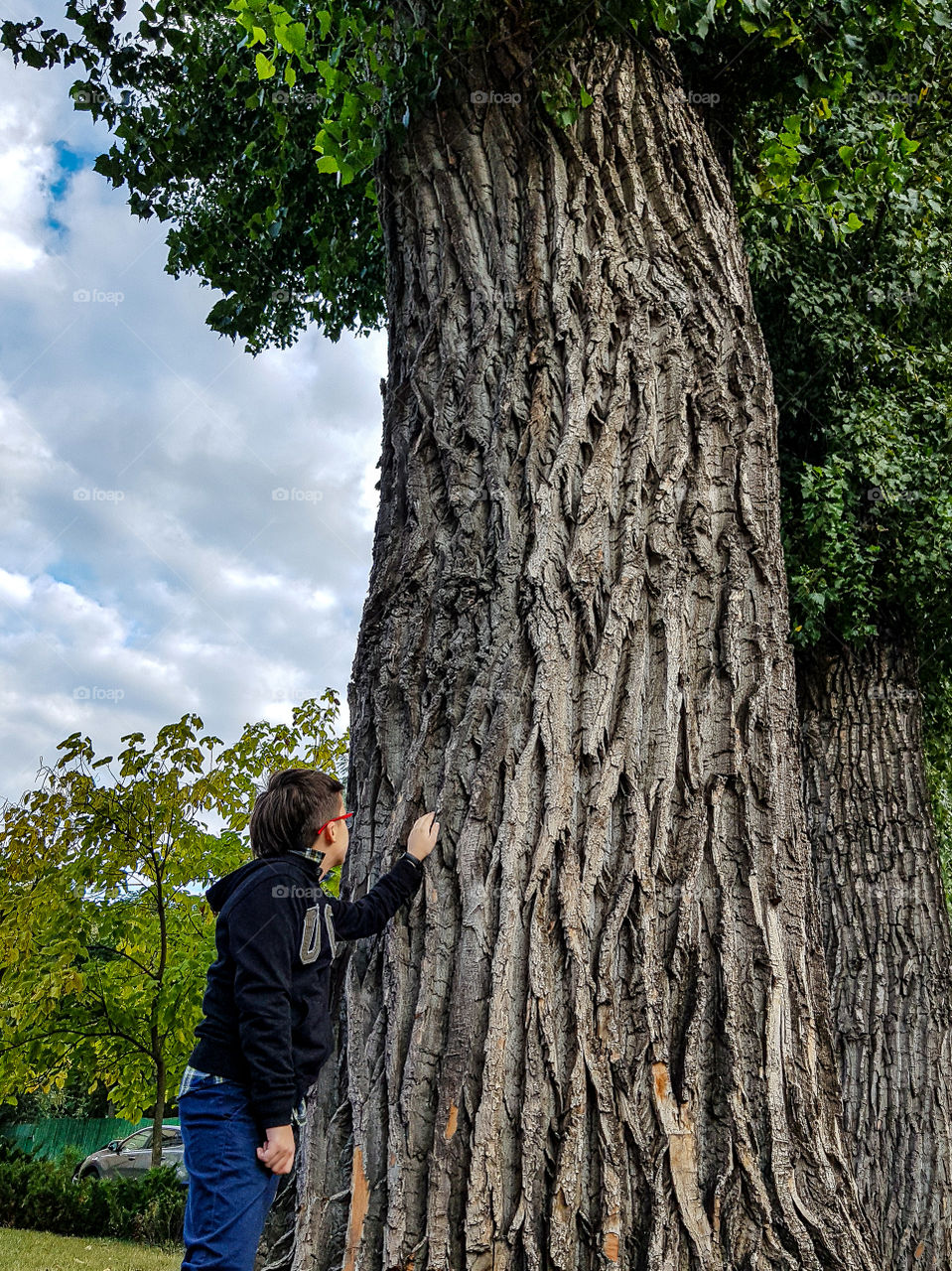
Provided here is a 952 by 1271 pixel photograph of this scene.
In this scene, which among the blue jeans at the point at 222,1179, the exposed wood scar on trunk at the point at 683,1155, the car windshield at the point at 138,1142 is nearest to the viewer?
the exposed wood scar on trunk at the point at 683,1155

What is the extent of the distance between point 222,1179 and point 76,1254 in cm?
882

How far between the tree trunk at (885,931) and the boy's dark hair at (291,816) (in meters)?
3.93

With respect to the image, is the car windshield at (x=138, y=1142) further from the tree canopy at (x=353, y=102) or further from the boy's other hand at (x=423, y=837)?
the boy's other hand at (x=423, y=837)

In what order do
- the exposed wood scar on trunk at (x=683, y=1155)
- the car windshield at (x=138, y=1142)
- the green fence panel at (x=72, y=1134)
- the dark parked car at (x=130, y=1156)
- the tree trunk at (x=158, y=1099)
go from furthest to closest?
the green fence panel at (x=72, y=1134) → the car windshield at (x=138, y=1142) → the dark parked car at (x=130, y=1156) → the tree trunk at (x=158, y=1099) → the exposed wood scar on trunk at (x=683, y=1155)

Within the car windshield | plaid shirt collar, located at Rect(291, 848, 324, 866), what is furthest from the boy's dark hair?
the car windshield

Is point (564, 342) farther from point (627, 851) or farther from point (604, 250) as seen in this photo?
point (627, 851)

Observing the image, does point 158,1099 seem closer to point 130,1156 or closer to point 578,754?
point 130,1156

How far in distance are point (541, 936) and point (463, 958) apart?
210 mm

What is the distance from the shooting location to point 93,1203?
11.1m

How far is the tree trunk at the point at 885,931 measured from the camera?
5.09 m

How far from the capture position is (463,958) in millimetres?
2391

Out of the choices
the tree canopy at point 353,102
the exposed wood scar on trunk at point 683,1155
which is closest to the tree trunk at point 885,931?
the tree canopy at point 353,102

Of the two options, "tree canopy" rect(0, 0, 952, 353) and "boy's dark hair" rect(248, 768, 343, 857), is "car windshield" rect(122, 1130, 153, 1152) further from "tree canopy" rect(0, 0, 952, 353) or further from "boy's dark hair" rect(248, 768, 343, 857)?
"boy's dark hair" rect(248, 768, 343, 857)

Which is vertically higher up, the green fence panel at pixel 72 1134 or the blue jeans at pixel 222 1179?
the blue jeans at pixel 222 1179
